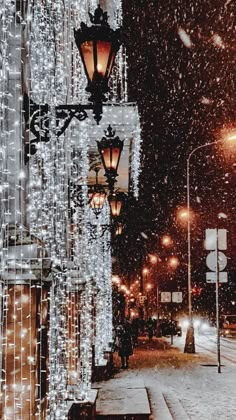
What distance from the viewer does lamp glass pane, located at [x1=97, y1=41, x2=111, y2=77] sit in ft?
21.9

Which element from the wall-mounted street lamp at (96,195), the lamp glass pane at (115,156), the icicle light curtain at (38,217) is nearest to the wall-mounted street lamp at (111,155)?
the lamp glass pane at (115,156)

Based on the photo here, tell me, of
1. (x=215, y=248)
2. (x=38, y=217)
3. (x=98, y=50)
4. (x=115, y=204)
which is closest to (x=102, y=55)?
(x=98, y=50)

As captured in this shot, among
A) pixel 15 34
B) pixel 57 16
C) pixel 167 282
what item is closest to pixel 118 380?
pixel 57 16

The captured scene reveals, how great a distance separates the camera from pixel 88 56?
6.70m

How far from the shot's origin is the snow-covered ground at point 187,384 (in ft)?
43.9

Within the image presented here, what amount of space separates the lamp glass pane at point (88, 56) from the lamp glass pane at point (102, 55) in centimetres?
7

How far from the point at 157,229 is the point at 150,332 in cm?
1399

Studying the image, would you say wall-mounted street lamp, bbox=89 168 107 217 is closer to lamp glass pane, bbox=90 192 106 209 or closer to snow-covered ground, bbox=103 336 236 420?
lamp glass pane, bbox=90 192 106 209

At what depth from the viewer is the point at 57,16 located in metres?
11.2

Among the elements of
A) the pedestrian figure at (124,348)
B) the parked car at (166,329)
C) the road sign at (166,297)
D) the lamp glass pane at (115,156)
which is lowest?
the parked car at (166,329)

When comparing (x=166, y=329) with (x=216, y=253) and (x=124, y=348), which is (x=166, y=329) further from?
(x=216, y=253)

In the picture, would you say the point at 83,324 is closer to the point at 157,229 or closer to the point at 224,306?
the point at 157,229

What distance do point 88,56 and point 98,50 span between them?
0.38 ft

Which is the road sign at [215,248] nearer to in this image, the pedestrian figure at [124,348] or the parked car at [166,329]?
the pedestrian figure at [124,348]
